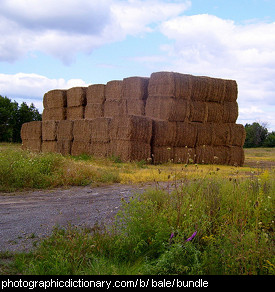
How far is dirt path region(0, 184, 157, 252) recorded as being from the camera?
236 inches

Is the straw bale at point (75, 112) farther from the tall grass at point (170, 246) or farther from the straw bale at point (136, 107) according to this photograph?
the tall grass at point (170, 246)

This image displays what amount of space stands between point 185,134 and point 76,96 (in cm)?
833

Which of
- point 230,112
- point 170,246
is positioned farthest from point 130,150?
point 170,246

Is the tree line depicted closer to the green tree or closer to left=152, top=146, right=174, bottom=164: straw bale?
left=152, top=146, right=174, bottom=164: straw bale

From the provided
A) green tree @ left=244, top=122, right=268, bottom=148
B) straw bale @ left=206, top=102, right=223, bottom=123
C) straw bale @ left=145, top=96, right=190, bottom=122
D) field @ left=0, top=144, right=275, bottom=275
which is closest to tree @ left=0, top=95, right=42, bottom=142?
straw bale @ left=145, top=96, right=190, bottom=122

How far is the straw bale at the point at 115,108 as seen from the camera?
69.9ft

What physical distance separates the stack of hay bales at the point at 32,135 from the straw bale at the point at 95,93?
4217 mm

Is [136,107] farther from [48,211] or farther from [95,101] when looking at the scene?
[48,211]

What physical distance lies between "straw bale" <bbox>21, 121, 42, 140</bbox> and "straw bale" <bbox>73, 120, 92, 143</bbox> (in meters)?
4.46

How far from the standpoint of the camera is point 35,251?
5.07 meters

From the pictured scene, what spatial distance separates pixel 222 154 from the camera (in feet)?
70.8
